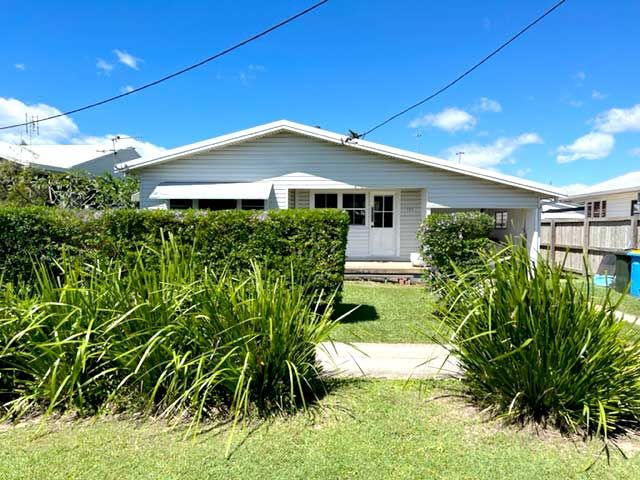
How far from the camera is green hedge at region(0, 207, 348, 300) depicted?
595cm

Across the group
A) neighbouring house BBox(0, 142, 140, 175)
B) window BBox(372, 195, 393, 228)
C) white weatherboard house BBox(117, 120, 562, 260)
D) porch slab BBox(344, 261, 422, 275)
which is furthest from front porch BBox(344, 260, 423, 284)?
neighbouring house BBox(0, 142, 140, 175)

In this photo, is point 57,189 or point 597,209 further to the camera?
point 597,209

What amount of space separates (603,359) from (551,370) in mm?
406

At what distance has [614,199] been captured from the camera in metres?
17.9

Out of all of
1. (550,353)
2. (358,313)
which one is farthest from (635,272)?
(550,353)

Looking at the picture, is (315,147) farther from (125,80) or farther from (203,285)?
(203,285)

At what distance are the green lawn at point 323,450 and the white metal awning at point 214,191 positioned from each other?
30.8ft

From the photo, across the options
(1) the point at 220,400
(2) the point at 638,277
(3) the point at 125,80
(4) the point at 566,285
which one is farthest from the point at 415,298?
(3) the point at 125,80

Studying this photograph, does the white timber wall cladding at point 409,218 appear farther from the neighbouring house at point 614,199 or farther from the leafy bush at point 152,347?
the leafy bush at point 152,347

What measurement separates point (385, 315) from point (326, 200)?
23.6 ft

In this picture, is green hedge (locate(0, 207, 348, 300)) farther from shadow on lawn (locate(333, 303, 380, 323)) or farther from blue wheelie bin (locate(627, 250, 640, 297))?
blue wheelie bin (locate(627, 250, 640, 297))

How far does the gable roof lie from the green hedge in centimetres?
628

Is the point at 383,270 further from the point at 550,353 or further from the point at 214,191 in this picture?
the point at 550,353

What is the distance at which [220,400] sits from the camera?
10.5 feet
